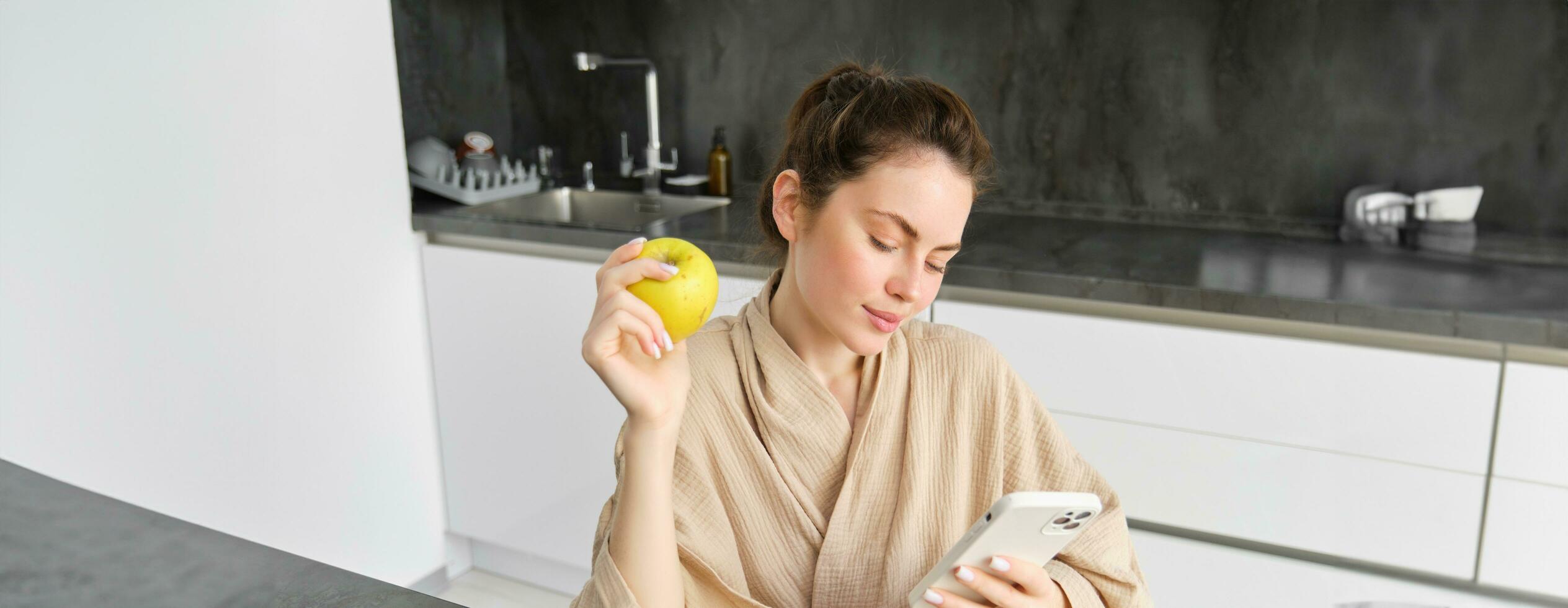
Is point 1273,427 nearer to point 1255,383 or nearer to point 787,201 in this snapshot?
point 1255,383

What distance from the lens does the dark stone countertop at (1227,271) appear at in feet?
5.31

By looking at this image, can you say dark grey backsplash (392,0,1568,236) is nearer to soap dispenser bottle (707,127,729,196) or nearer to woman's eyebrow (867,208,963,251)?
soap dispenser bottle (707,127,729,196)

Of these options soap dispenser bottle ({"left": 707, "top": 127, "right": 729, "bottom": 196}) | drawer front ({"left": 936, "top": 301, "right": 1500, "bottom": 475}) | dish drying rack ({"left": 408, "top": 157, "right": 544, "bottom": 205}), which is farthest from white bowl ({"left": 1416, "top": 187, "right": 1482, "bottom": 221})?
dish drying rack ({"left": 408, "top": 157, "right": 544, "bottom": 205})

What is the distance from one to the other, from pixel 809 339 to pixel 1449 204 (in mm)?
1467

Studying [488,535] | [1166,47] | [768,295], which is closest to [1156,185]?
[1166,47]

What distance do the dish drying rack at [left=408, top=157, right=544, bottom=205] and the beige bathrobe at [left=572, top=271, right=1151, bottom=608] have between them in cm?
137

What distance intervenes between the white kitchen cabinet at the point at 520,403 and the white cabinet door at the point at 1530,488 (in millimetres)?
1504

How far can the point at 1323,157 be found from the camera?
2182 mm

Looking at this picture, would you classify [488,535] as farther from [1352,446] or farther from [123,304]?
[1352,446]

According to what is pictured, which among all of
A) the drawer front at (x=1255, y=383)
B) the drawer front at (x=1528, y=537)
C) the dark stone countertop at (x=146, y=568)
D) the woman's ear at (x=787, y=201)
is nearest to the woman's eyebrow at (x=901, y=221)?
the woman's ear at (x=787, y=201)

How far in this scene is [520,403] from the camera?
236 cm

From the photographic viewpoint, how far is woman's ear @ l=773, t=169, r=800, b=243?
1207mm

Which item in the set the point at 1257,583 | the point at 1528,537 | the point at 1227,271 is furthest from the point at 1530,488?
the point at 1227,271

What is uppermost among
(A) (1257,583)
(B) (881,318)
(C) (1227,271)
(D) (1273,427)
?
(B) (881,318)
